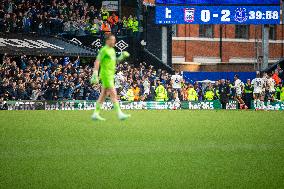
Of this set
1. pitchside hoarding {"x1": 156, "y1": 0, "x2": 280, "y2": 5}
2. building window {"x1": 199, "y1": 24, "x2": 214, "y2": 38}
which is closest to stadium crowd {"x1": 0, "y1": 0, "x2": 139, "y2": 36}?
pitchside hoarding {"x1": 156, "y1": 0, "x2": 280, "y2": 5}

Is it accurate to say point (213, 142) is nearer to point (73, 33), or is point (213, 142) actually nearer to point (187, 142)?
point (187, 142)

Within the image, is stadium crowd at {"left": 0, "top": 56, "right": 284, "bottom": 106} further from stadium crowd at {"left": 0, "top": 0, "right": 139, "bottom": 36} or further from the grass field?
the grass field

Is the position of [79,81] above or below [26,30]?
below

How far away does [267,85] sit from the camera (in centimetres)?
3497

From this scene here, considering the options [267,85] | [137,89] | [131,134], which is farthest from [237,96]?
[131,134]

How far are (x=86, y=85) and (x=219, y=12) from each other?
10025mm

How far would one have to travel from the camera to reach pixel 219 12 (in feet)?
127

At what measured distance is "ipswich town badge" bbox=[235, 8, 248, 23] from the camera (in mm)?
38594

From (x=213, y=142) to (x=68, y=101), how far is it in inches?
751

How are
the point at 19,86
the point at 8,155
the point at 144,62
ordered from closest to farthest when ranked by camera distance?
1. the point at 8,155
2. the point at 19,86
3. the point at 144,62

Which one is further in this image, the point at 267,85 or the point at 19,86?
the point at 267,85

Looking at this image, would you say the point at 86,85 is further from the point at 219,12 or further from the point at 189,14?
the point at 219,12

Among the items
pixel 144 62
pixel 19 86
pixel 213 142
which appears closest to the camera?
pixel 213 142

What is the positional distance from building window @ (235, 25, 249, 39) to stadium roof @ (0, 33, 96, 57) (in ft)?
91.8
